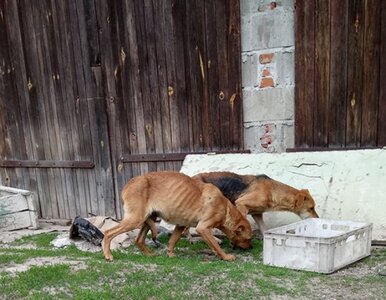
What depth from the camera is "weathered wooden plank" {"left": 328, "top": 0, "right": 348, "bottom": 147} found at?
5531 mm

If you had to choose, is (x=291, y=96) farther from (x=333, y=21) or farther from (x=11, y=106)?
(x=11, y=106)

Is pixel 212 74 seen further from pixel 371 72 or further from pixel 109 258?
pixel 109 258

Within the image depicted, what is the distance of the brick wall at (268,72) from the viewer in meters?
5.88

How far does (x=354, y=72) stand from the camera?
5582 millimetres

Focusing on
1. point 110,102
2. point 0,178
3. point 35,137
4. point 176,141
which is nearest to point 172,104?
point 176,141

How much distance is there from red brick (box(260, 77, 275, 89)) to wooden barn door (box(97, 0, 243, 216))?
380 mm

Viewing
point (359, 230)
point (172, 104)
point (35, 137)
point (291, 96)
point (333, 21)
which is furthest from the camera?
point (35, 137)

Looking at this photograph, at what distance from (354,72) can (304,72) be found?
690 millimetres

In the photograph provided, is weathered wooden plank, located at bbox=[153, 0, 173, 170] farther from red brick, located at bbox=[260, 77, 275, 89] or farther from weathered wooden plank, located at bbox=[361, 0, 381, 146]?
weathered wooden plank, located at bbox=[361, 0, 381, 146]

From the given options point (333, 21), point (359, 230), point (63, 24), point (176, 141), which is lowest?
point (359, 230)

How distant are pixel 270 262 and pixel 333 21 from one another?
3507mm

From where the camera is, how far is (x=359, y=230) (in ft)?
14.0

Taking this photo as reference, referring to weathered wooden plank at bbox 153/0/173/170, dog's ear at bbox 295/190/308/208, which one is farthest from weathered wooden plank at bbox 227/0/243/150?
dog's ear at bbox 295/190/308/208

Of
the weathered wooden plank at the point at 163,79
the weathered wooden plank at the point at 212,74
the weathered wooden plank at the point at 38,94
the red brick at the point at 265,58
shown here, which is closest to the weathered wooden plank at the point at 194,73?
the weathered wooden plank at the point at 212,74
